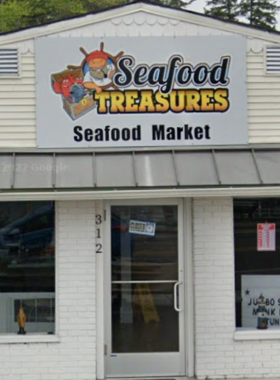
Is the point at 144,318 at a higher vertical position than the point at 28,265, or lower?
lower

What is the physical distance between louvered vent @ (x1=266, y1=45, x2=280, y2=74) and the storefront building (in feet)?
0.06

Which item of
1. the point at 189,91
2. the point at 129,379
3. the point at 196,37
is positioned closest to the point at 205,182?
the point at 189,91

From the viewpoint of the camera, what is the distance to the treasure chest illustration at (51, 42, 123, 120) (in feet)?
26.1

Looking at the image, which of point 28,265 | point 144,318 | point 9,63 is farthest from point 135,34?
point 144,318

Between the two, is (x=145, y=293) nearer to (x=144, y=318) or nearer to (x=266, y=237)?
(x=144, y=318)

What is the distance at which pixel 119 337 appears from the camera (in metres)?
7.96

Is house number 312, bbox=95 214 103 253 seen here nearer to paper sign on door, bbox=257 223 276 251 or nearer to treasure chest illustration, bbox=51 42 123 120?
treasure chest illustration, bbox=51 42 123 120

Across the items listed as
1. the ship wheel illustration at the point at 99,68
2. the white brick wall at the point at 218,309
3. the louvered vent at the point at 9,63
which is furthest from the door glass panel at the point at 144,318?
the louvered vent at the point at 9,63

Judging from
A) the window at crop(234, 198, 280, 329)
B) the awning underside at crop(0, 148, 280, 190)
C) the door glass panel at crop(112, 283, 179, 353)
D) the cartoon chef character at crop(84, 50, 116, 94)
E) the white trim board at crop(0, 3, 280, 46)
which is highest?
the white trim board at crop(0, 3, 280, 46)

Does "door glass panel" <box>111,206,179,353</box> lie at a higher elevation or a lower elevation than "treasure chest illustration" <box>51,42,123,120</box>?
lower

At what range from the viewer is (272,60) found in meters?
8.12

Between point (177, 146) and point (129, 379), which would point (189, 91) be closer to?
point (177, 146)

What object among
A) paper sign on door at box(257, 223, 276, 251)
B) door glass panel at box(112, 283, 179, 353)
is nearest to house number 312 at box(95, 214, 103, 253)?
door glass panel at box(112, 283, 179, 353)

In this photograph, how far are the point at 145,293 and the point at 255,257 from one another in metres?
1.46
